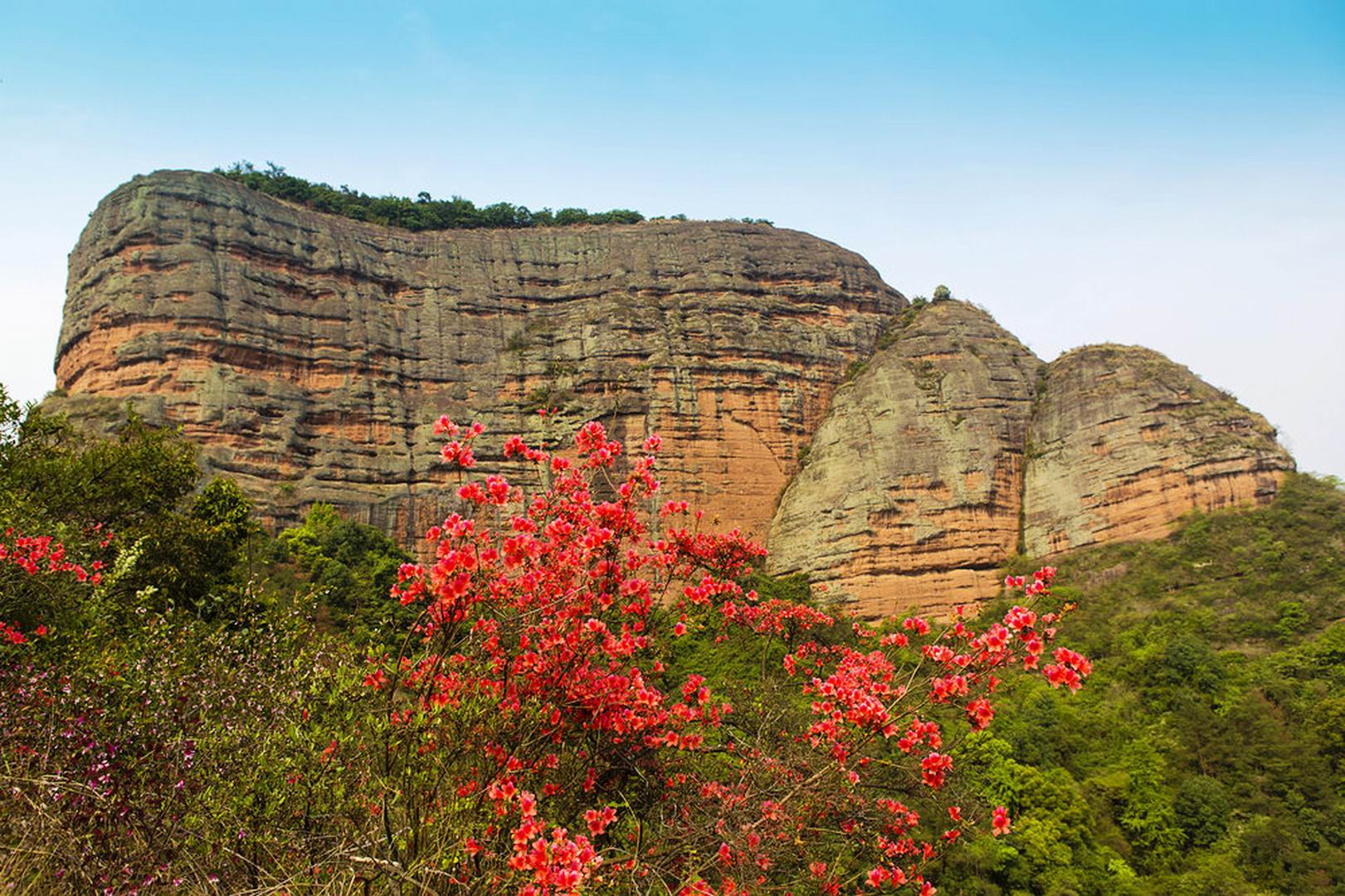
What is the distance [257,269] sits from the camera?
43844 millimetres

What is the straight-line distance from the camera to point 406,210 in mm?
54719

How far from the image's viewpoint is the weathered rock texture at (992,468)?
3853 centimetres

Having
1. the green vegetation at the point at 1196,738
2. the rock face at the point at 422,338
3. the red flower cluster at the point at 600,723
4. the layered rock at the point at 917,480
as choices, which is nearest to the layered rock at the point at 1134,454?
the layered rock at the point at 917,480

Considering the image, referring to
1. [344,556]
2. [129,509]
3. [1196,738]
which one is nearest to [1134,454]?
[1196,738]

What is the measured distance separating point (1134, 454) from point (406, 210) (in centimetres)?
4251

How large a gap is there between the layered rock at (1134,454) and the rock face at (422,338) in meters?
11.6

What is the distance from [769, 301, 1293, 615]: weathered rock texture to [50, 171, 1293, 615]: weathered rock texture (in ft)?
0.38

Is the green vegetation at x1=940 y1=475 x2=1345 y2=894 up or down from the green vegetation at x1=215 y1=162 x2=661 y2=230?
down

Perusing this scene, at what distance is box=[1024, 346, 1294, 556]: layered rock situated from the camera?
123 ft

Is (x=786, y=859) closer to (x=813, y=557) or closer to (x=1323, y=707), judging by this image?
(x=1323, y=707)

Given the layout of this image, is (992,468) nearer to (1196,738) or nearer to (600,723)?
(1196,738)

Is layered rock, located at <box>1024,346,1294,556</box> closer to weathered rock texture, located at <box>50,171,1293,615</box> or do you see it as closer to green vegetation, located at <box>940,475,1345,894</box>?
weathered rock texture, located at <box>50,171,1293,615</box>

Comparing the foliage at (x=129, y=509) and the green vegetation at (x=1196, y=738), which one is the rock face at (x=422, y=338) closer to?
the foliage at (x=129, y=509)

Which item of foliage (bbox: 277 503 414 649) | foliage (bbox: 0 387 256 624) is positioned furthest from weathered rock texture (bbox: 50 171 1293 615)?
foliage (bbox: 0 387 256 624)
